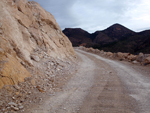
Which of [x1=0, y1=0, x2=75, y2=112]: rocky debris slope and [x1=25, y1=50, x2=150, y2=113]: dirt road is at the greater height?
[x1=0, y1=0, x2=75, y2=112]: rocky debris slope

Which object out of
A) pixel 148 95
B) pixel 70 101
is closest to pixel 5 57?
pixel 70 101

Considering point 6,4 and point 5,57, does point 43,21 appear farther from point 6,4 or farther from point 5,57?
point 5,57

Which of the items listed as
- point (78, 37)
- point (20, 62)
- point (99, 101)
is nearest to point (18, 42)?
point (20, 62)

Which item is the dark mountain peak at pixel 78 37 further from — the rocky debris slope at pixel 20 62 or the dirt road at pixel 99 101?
the dirt road at pixel 99 101

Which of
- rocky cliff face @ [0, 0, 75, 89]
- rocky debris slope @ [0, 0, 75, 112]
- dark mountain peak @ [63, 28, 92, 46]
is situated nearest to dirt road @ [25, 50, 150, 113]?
rocky debris slope @ [0, 0, 75, 112]

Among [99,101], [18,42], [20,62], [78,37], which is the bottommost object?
[99,101]

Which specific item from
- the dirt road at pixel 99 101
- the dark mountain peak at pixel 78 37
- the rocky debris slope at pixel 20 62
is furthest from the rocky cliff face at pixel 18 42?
the dark mountain peak at pixel 78 37

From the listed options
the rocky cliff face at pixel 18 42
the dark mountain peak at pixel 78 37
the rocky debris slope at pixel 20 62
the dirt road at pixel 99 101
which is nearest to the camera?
the dirt road at pixel 99 101

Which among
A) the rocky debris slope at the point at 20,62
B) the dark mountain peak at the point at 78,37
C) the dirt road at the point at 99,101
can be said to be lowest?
the dirt road at the point at 99,101

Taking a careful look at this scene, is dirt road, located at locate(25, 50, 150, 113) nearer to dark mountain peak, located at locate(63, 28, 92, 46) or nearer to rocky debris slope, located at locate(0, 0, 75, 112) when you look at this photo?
rocky debris slope, located at locate(0, 0, 75, 112)

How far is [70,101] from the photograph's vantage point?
418 centimetres

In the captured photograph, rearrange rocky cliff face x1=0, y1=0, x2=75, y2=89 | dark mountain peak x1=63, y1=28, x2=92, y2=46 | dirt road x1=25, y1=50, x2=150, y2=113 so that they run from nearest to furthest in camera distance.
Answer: dirt road x1=25, y1=50, x2=150, y2=113 → rocky cliff face x1=0, y1=0, x2=75, y2=89 → dark mountain peak x1=63, y1=28, x2=92, y2=46

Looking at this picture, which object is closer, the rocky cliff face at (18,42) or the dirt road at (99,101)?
the dirt road at (99,101)

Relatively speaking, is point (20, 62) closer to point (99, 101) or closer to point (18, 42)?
point (18, 42)
